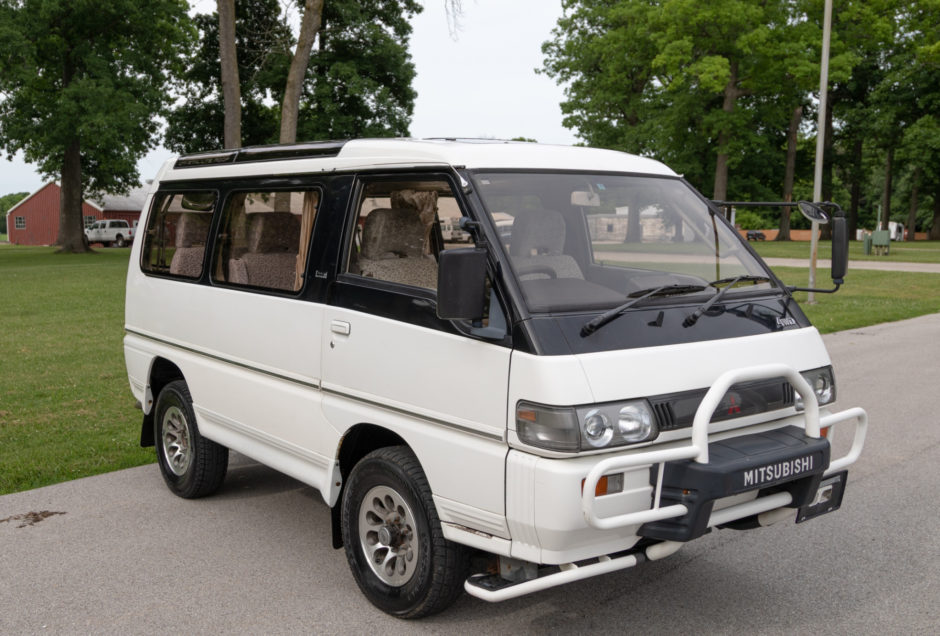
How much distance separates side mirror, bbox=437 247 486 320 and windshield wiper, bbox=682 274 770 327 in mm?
969

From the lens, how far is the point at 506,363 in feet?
11.9

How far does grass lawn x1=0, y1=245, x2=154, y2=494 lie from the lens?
6.86m

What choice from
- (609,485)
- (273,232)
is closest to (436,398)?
(609,485)

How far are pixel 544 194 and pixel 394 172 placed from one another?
2.41 ft

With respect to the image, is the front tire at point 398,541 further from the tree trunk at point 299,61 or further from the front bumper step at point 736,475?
the tree trunk at point 299,61

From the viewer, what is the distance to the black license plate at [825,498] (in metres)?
4.04

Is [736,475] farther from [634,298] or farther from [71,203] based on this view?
[71,203]

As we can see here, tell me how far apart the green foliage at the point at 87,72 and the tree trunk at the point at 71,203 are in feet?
2.56

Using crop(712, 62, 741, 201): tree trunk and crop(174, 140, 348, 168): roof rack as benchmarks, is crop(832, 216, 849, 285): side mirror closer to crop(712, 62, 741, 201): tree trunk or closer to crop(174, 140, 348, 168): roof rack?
crop(174, 140, 348, 168): roof rack

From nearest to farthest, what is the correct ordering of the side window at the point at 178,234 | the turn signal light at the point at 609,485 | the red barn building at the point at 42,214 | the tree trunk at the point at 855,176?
the turn signal light at the point at 609,485 < the side window at the point at 178,234 < the tree trunk at the point at 855,176 < the red barn building at the point at 42,214

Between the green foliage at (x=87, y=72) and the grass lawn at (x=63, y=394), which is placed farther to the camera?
the green foliage at (x=87, y=72)

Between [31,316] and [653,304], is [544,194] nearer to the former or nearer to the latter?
[653,304]

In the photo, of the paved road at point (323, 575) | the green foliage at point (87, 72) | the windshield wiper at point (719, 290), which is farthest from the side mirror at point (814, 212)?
the green foliage at point (87, 72)

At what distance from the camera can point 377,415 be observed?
4234 millimetres
